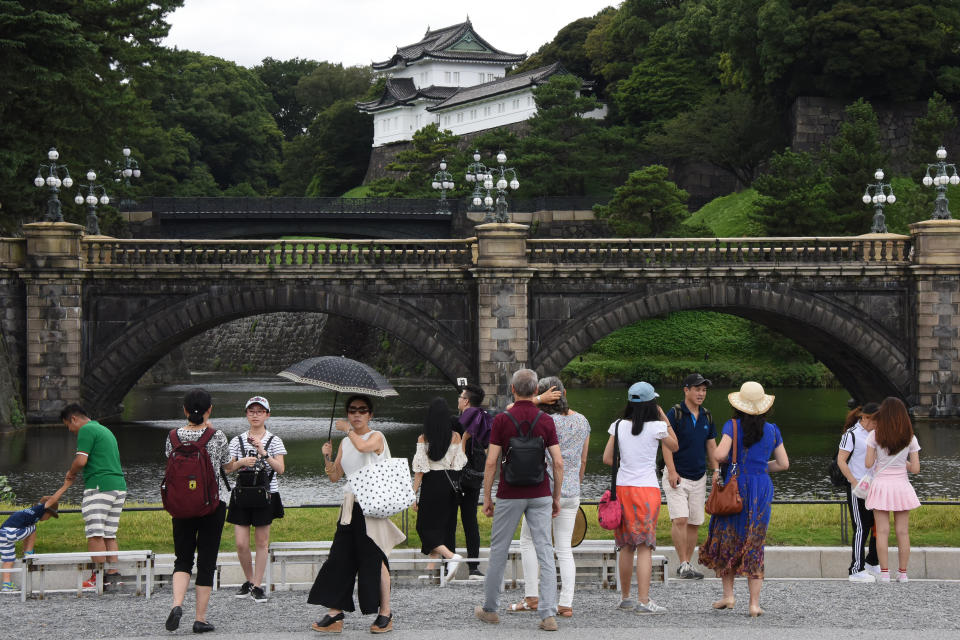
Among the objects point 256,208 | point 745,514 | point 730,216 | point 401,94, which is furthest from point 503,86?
point 745,514

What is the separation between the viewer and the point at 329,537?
51.1 ft

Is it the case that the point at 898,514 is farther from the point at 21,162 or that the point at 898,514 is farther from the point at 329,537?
the point at 21,162

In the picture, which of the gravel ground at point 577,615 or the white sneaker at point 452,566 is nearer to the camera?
the gravel ground at point 577,615

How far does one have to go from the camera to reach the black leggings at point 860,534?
13055 millimetres

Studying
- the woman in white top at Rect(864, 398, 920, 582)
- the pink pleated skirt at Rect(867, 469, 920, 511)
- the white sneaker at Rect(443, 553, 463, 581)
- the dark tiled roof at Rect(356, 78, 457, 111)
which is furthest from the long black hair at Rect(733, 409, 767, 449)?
the dark tiled roof at Rect(356, 78, 457, 111)

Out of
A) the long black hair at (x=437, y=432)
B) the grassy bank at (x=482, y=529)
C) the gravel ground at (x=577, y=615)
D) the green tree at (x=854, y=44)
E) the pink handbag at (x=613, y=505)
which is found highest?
the green tree at (x=854, y=44)

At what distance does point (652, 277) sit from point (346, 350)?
39988 millimetres

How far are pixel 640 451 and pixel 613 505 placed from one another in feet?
1.77

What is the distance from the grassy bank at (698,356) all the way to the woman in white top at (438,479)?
43625 millimetres

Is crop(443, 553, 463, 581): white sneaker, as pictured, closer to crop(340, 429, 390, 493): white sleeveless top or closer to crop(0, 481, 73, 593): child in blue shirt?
crop(340, 429, 390, 493): white sleeveless top

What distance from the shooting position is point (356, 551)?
11102 mm

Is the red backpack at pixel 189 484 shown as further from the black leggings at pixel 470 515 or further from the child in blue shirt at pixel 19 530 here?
the black leggings at pixel 470 515

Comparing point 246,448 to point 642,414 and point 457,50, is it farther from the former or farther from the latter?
point 457,50

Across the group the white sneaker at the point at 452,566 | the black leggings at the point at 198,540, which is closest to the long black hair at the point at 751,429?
the white sneaker at the point at 452,566
